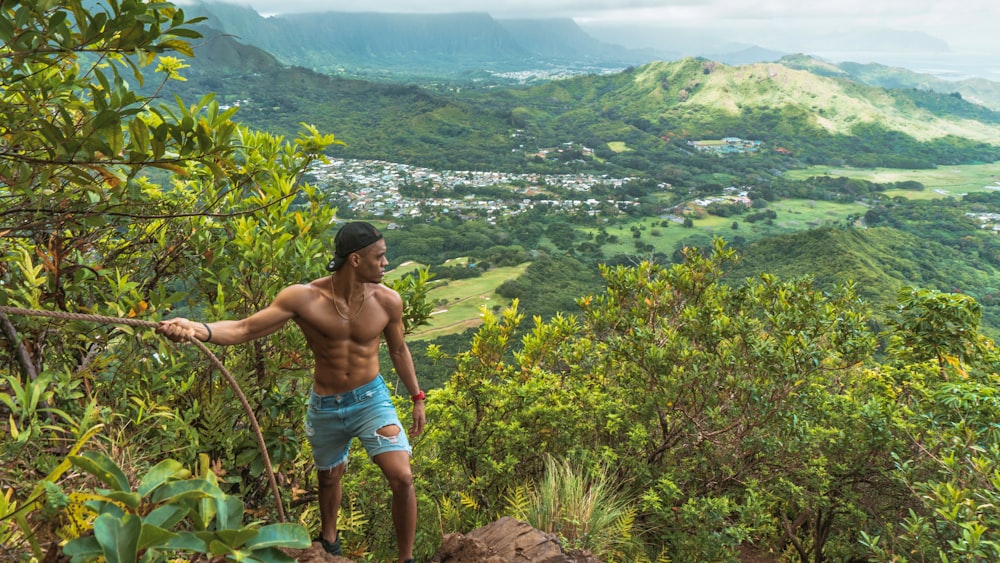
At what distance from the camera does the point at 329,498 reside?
297 cm

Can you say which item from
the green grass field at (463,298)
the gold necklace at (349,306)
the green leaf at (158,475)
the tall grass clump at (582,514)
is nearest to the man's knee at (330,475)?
the gold necklace at (349,306)

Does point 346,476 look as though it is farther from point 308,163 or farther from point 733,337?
point 733,337

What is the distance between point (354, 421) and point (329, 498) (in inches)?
21.3

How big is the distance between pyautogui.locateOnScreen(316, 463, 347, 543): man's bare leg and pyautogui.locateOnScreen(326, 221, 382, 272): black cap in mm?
1135

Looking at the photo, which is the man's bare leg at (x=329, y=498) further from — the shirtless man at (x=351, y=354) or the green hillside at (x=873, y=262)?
the green hillside at (x=873, y=262)

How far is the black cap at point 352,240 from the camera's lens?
2568mm

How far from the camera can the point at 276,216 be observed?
3.22m

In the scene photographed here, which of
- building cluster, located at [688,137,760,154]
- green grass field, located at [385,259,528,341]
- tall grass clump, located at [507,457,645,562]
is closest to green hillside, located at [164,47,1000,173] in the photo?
building cluster, located at [688,137,760,154]

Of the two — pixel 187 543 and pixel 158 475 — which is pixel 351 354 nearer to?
pixel 158 475

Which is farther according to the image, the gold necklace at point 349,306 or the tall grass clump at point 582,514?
the tall grass clump at point 582,514

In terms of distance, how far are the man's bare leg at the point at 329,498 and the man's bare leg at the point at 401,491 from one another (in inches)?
14.3

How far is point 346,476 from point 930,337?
206 inches

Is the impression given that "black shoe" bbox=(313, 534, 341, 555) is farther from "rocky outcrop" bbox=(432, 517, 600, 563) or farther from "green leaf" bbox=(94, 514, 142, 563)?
"green leaf" bbox=(94, 514, 142, 563)

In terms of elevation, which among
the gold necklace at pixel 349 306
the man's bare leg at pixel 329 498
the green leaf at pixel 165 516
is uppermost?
the green leaf at pixel 165 516
